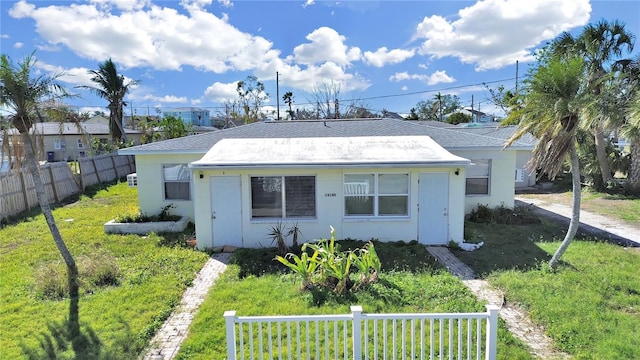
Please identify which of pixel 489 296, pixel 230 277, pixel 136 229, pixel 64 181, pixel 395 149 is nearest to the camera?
pixel 489 296

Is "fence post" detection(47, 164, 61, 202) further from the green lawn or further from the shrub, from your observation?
the shrub

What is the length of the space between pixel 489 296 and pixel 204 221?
759 centimetres

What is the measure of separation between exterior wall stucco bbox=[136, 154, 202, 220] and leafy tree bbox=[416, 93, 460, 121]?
55456 mm

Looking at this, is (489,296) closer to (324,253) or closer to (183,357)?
(324,253)

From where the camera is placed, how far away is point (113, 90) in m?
33.7

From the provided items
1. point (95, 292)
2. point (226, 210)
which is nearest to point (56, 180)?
point (226, 210)

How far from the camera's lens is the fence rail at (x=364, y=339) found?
421cm

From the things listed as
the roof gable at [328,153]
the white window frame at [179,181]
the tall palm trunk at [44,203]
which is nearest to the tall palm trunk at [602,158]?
the roof gable at [328,153]

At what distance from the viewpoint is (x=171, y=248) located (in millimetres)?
10469

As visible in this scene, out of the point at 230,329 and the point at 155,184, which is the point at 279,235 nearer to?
the point at 230,329

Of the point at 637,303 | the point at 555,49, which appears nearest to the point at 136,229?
the point at 637,303

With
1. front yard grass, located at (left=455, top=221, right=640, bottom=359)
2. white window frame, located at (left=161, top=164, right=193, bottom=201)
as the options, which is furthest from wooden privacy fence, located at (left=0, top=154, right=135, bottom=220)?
front yard grass, located at (left=455, top=221, right=640, bottom=359)

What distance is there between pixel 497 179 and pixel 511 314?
330 inches

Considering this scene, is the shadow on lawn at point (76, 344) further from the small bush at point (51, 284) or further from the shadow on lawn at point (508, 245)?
the shadow on lawn at point (508, 245)
